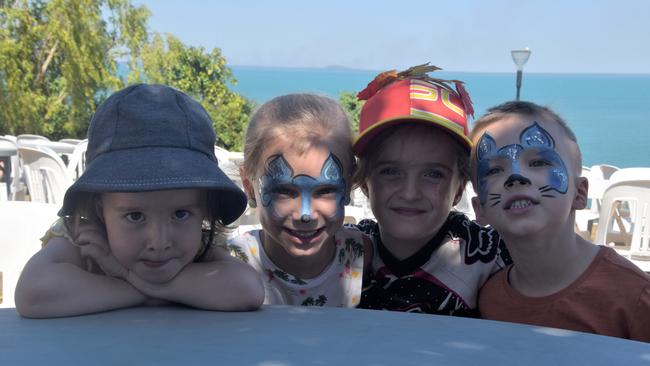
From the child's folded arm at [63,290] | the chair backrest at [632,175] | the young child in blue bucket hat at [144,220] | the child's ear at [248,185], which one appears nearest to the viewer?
the child's folded arm at [63,290]

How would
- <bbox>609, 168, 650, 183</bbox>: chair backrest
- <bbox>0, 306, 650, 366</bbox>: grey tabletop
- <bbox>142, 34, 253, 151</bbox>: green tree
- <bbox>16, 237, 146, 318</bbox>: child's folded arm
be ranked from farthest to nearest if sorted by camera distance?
<bbox>142, 34, 253, 151</bbox>: green tree
<bbox>609, 168, 650, 183</bbox>: chair backrest
<bbox>16, 237, 146, 318</bbox>: child's folded arm
<bbox>0, 306, 650, 366</bbox>: grey tabletop

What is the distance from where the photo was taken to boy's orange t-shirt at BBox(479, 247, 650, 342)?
69.4 inches

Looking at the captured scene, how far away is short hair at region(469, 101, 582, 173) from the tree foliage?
10131 mm

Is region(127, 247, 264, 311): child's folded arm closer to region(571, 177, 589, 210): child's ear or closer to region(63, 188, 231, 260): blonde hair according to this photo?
region(63, 188, 231, 260): blonde hair

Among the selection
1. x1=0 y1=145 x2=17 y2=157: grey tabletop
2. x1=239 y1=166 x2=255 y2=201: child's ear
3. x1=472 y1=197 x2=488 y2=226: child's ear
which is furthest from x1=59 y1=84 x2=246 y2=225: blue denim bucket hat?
x1=0 y1=145 x2=17 y2=157: grey tabletop

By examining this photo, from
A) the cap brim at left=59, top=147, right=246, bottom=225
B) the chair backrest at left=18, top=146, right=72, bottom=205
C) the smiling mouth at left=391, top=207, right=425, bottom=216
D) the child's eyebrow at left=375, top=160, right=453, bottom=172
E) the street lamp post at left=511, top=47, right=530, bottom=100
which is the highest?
the street lamp post at left=511, top=47, right=530, bottom=100

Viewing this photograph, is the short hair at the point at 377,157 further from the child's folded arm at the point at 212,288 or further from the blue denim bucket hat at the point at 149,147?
the child's folded arm at the point at 212,288

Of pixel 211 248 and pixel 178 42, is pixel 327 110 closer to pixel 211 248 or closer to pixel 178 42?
pixel 211 248

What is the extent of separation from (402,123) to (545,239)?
0.53 m

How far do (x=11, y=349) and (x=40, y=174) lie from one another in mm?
6248

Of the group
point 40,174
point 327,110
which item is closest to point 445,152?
point 327,110

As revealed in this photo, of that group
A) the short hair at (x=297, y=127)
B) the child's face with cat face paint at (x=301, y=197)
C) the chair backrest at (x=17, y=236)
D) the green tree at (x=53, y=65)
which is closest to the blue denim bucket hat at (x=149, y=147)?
the child's face with cat face paint at (x=301, y=197)

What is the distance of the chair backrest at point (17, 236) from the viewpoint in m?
2.65

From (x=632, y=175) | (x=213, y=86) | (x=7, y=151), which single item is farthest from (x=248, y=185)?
(x=213, y=86)
